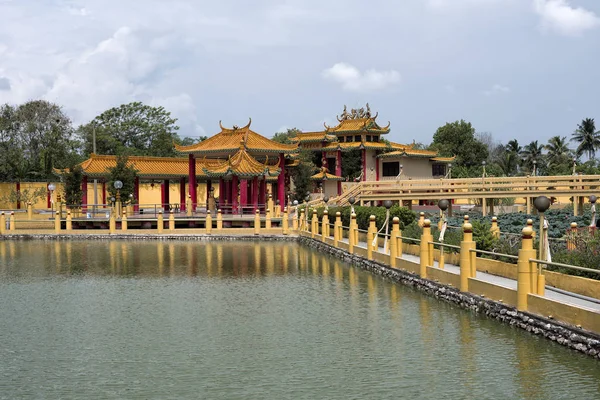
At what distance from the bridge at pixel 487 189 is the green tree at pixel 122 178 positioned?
550 inches

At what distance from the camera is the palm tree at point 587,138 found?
78.9 m

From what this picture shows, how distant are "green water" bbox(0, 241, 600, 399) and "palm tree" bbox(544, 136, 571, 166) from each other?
61514 millimetres

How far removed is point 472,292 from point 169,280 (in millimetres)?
9267

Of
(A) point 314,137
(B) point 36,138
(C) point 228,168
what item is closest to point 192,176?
(C) point 228,168

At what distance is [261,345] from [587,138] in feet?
249

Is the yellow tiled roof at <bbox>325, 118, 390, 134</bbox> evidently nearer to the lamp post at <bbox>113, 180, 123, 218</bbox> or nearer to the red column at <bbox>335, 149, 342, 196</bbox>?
the red column at <bbox>335, 149, 342, 196</bbox>

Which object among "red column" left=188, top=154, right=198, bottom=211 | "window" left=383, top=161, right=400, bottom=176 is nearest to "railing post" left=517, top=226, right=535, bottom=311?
"red column" left=188, top=154, right=198, bottom=211

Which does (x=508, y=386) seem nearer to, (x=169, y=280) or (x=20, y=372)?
(x=20, y=372)

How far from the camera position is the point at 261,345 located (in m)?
11.5

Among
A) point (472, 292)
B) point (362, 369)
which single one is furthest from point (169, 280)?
point (362, 369)

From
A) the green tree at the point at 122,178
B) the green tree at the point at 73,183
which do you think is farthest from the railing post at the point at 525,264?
the green tree at the point at 73,183

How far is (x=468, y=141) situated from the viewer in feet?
243

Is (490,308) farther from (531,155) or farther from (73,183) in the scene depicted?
(531,155)

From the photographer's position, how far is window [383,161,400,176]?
2419 inches
